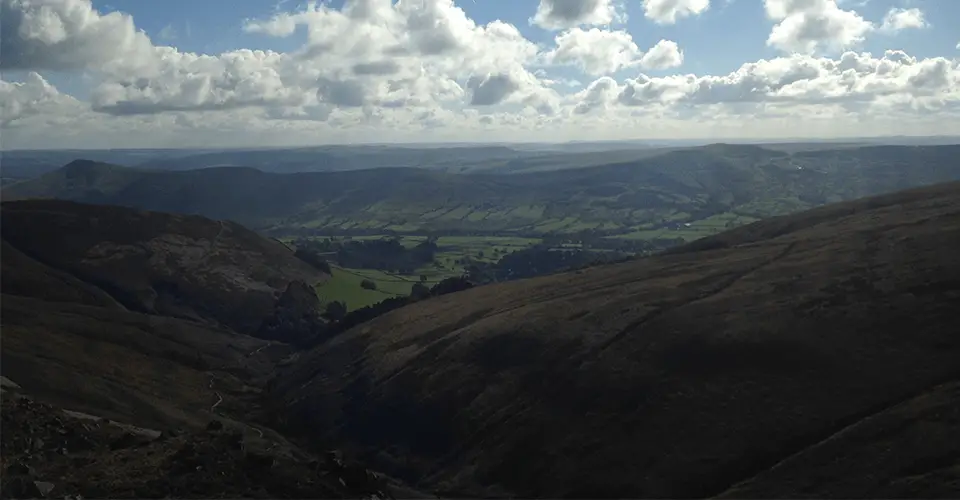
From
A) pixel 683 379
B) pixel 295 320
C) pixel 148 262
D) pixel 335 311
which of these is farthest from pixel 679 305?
pixel 148 262

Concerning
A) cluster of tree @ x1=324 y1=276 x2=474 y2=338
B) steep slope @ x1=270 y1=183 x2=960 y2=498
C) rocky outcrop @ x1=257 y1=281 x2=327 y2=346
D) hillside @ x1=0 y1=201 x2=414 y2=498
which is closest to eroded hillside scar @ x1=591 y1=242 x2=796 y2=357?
steep slope @ x1=270 y1=183 x2=960 y2=498

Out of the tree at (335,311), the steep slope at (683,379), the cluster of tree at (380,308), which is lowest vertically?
the tree at (335,311)

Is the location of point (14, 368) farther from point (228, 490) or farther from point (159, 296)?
point (159, 296)

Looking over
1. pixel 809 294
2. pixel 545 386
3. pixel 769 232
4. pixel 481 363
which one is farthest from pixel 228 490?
pixel 769 232

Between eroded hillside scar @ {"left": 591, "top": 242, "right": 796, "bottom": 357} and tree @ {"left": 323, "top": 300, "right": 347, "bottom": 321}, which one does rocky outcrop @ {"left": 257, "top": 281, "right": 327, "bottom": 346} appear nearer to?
tree @ {"left": 323, "top": 300, "right": 347, "bottom": 321}


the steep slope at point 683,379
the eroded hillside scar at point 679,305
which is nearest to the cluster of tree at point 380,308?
the steep slope at point 683,379

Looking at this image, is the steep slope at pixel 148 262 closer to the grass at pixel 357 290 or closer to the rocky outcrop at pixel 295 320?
the rocky outcrop at pixel 295 320
